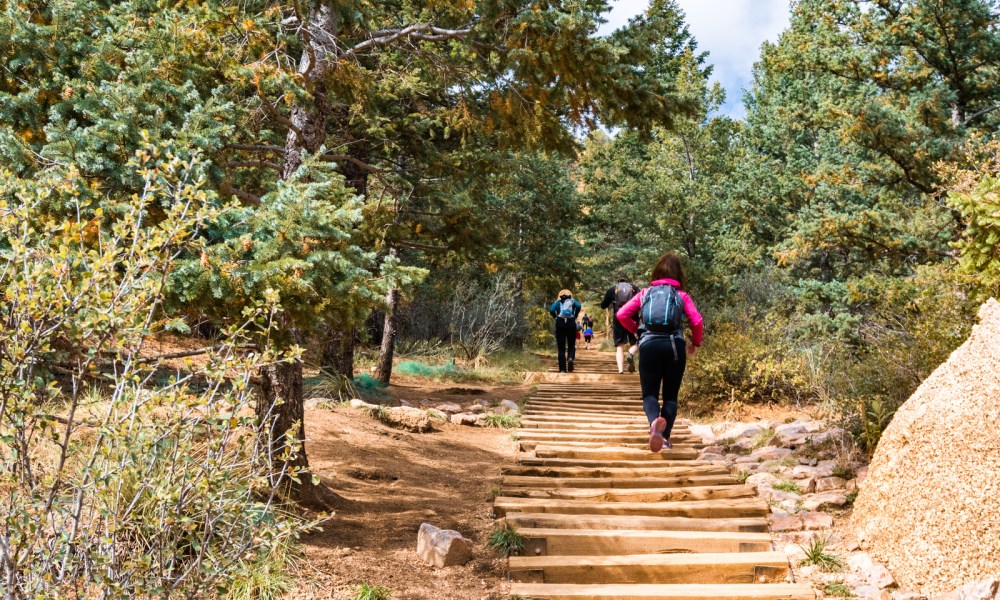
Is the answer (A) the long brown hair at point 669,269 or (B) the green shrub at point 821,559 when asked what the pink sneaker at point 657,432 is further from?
(B) the green shrub at point 821,559

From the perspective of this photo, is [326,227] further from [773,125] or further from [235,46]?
[773,125]

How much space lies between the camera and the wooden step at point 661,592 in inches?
144

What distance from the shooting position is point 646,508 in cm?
514

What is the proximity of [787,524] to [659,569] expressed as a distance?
143cm

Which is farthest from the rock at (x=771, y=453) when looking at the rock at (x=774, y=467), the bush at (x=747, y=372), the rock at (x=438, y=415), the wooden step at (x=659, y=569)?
the rock at (x=438, y=415)

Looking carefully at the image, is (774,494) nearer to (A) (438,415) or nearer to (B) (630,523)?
(B) (630,523)

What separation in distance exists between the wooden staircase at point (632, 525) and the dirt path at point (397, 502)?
30 centimetres

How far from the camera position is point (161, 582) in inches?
95.7

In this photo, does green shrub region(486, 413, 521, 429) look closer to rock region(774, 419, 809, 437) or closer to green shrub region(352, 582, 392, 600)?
rock region(774, 419, 809, 437)

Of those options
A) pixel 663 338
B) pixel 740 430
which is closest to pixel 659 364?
pixel 663 338

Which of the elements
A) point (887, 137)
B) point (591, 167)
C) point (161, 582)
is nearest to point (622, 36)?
point (161, 582)

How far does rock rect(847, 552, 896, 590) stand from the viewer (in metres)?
3.90

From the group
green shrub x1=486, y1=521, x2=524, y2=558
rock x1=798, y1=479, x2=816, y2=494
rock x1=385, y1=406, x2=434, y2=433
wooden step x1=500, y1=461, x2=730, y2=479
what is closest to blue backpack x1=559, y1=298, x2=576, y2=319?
rock x1=385, y1=406, x2=434, y2=433

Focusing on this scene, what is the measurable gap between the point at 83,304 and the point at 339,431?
5.21 metres
